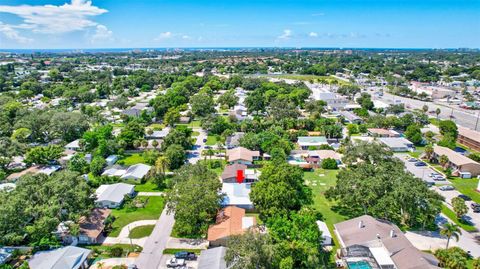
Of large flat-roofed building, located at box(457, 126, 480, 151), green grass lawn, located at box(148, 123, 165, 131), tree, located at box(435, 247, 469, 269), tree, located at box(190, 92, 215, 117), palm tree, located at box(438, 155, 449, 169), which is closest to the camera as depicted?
tree, located at box(435, 247, 469, 269)

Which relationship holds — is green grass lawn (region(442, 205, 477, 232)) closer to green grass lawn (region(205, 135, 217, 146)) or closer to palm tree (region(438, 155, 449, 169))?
palm tree (region(438, 155, 449, 169))

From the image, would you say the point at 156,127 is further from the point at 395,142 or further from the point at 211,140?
the point at 395,142

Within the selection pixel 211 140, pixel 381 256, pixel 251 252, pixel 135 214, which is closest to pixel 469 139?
pixel 381 256

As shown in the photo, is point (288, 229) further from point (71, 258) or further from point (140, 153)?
point (140, 153)

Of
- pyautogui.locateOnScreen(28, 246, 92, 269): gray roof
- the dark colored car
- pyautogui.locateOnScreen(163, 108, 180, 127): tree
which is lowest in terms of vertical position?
the dark colored car

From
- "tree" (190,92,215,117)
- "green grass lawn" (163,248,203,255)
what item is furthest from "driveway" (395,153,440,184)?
"tree" (190,92,215,117)

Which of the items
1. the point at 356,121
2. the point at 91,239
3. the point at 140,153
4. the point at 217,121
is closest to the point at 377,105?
the point at 356,121
